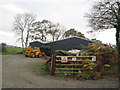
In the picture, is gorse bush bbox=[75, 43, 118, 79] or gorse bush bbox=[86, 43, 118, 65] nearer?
gorse bush bbox=[75, 43, 118, 79]

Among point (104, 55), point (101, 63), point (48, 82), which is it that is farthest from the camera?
point (104, 55)

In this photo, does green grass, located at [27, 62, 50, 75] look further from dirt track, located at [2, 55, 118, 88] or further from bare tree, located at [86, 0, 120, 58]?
bare tree, located at [86, 0, 120, 58]

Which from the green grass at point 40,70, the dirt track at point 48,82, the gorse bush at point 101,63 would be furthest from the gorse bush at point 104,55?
the green grass at point 40,70

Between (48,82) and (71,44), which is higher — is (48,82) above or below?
below

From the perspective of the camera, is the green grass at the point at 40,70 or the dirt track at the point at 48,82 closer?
the dirt track at the point at 48,82

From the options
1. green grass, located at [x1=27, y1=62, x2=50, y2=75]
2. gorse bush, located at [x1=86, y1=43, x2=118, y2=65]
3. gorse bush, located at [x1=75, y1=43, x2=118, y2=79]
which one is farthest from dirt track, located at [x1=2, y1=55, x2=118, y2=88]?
gorse bush, located at [x1=86, y1=43, x2=118, y2=65]

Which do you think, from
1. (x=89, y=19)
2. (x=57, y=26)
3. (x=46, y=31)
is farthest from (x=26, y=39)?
(x=89, y=19)

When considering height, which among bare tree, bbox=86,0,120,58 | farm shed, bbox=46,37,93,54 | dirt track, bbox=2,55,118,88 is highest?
bare tree, bbox=86,0,120,58

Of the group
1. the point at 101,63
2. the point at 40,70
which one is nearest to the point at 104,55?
the point at 101,63

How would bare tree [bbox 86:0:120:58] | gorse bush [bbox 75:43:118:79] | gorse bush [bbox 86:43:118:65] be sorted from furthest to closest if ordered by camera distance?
1. bare tree [bbox 86:0:120:58]
2. gorse bush [bbox 86:43:118:65]
3. gorse bush [bbox 75:43:118:79]

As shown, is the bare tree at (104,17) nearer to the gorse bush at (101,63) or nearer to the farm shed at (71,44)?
the farm shed at (71,44)

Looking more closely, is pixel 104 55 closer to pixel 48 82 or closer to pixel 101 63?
pixel 101 63

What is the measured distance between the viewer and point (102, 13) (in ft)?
51.9

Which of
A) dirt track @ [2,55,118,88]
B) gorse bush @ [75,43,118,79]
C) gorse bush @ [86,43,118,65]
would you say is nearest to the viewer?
dirt track @ [2,55,118,88]
